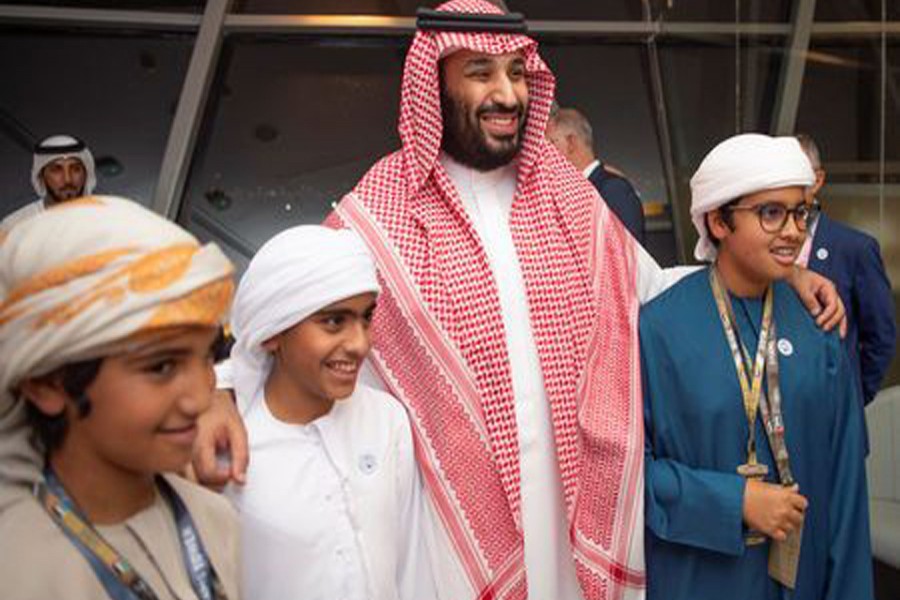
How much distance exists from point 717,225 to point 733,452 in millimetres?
456

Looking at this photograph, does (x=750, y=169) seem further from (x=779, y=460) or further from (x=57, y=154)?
(x=57, y=154)

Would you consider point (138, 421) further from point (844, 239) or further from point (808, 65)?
point (808, 65)

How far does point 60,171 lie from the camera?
18.0ft

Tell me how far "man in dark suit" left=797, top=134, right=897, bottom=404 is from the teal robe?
167 cm

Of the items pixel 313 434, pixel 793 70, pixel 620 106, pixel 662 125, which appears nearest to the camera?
pixel 313 434

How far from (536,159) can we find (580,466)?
668mm

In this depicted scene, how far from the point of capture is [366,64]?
7.37 m

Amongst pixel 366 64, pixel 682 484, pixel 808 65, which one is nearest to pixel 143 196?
pixel 366 64

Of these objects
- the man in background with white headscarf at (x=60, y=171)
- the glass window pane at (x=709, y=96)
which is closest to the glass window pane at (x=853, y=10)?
the glass window pane at (x=709, y=96)

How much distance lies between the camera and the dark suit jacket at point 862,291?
356 centimetres

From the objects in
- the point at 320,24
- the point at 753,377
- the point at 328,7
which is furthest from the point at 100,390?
the point at 328,7

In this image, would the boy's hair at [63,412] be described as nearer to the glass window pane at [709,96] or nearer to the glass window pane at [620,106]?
the glass window pane at [709,96]

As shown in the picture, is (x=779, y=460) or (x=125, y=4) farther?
(x=125, y=4)

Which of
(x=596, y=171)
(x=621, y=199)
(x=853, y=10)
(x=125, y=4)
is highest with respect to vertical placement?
(x=125, y=4)
